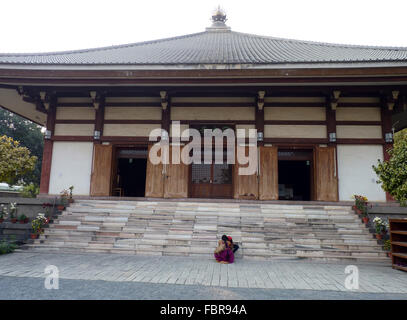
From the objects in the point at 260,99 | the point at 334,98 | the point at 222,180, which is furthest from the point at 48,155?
the point at 334,98

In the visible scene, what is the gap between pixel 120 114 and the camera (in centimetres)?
1043

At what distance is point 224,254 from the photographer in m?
6.06

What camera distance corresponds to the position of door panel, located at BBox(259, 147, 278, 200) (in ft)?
31.8

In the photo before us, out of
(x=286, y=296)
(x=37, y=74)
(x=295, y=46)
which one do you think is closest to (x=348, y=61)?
(x=295, y=46)

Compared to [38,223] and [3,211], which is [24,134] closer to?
[3,211]

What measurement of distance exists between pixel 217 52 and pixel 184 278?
399 inches

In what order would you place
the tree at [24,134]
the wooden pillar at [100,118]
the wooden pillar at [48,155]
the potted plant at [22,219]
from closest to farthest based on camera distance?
1. the potted plant at [22,219]
2. the wooden pillar at [48,155]
3. the wooden pillar at [100,118]
4. the tree at [24,134]

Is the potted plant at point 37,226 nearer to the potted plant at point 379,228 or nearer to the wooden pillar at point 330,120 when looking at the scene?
the potted plant at point 379,228

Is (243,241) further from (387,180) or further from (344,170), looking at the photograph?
(344,170)

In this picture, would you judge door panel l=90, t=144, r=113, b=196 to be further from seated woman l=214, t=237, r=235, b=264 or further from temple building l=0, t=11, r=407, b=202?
seated woman l=214, t=237, r=235, b=264

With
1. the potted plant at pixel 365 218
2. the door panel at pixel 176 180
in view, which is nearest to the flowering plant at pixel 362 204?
the potted plant at pixel 365 218

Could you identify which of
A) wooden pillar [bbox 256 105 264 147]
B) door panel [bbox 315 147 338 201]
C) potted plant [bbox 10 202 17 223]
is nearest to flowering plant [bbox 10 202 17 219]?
potted plant [bbox 10 202 17 223]

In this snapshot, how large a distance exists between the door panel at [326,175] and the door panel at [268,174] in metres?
1.42

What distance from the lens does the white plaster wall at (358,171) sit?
30.8ft
